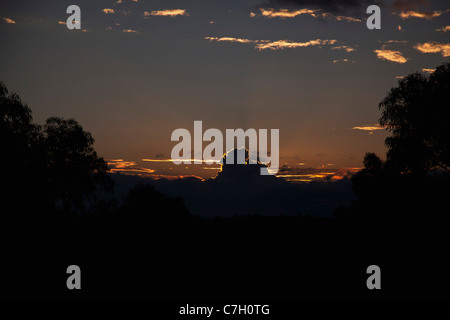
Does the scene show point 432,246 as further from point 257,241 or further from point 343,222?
point 257,241

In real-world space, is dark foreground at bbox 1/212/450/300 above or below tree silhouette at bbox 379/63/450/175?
below

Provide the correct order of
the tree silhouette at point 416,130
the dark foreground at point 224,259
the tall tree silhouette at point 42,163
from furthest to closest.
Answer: the tree silhouette at point 416,130 < the tall tree silhouette at point 42,163 < the dark foreground at point 224,259

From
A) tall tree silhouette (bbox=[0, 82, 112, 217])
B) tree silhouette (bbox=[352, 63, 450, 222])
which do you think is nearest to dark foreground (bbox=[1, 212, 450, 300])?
tall tree silhouette (bbox=[0, 82, 112, 217])

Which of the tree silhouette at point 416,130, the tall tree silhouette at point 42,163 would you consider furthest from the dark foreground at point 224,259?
the tree silhouette at point 416,130

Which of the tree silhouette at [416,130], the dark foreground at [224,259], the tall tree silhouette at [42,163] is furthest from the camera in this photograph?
the tree silhouette at [416,130]

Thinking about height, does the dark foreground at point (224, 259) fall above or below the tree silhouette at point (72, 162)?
below

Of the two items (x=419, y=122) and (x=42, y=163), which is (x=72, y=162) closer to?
(x=42, y=163)

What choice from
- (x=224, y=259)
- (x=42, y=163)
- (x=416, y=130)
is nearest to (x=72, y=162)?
(x=42, y=163)

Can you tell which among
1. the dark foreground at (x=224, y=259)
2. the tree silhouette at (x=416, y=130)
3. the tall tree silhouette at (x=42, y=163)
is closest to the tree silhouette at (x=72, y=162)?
the tall tree silhouette at (x=42, y=163)

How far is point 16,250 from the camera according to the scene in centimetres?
2858

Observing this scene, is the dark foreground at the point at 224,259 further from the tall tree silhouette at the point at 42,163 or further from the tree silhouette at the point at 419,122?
the tree silhouette at the point at 419,122

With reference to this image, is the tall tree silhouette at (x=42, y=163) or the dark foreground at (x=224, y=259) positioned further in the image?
the tall tree silhouette at (x=42, y=163)

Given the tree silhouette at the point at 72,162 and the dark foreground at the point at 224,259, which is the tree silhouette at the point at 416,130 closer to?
the dark foreground at the point at 224,259

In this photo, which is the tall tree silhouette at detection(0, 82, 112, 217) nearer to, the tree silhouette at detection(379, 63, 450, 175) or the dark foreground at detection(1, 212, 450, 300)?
the dark foreground at detection(1, 212, 450, 300)
